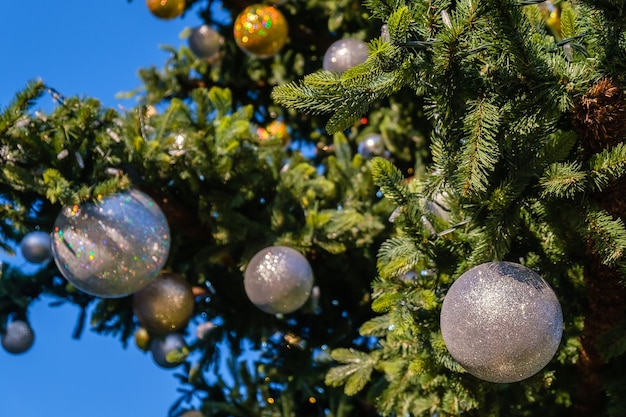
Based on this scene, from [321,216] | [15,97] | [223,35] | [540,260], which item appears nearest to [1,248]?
[15,97]

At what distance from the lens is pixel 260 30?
3.27m

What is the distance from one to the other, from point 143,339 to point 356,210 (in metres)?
1.32

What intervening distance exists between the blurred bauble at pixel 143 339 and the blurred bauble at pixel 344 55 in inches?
58.2

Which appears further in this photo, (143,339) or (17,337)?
(143,339)

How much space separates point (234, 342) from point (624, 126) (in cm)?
206

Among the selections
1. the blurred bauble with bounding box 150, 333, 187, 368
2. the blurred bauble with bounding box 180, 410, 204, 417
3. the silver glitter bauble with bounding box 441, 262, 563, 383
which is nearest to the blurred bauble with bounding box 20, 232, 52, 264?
the blurred bauble with bounding box 150, 333, 187, 368

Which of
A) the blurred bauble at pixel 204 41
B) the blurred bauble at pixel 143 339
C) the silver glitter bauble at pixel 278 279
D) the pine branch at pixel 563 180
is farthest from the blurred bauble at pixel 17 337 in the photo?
the pine branch at pixel 563 180

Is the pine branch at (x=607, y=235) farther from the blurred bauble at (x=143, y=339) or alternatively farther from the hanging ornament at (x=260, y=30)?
the blurred bauble at (x=143, y=339)

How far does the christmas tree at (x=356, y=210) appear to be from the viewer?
1.48 m

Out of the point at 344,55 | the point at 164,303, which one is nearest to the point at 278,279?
the point at 164,303

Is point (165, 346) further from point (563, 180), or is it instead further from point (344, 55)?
point (563, 180)

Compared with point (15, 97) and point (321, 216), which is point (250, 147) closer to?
point (321, 216)

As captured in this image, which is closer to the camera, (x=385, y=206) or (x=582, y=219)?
(x=582, y=219)

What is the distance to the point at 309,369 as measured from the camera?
3018 millimetres
